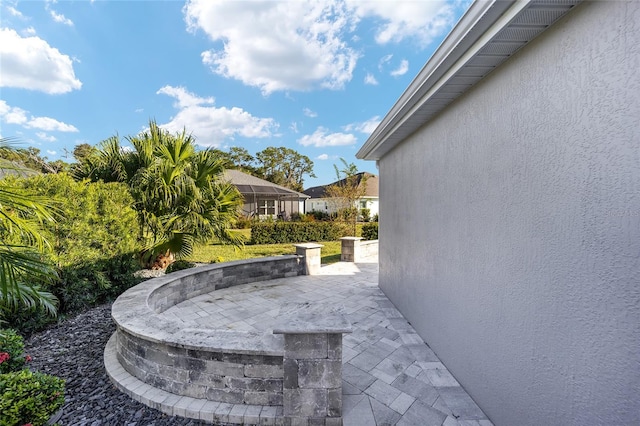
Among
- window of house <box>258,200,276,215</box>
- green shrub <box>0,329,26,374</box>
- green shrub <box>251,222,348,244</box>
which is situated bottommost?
green shrub <box>0,329,26,374</box>

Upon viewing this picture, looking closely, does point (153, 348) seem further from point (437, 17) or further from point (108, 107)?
point (108, 107)

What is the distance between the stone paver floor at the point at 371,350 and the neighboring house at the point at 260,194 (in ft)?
25.8

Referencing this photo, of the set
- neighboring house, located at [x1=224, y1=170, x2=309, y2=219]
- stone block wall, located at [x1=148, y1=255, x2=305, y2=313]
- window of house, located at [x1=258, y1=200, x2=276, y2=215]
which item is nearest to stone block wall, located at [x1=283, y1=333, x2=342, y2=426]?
stone block wall, located at [x1=148, y1=255, x2=305, y2=313]

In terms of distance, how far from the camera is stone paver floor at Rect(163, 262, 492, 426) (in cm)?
244

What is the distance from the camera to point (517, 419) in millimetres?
2057

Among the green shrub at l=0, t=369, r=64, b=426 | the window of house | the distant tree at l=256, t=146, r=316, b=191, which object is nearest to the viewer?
the green shrub at l=0, t=369, r=64, b=426

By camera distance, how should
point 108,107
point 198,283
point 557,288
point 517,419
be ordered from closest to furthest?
point 557,288 → point 517,419 → point 198,283 → point 108,107

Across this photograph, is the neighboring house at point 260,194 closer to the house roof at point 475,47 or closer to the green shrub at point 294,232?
the green shrub at point 294,232

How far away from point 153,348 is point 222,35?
372 inches

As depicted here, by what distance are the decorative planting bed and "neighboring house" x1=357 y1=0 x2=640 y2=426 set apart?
4.62 ft

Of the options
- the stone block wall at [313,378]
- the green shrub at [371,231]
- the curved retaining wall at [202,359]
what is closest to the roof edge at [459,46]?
the stone block wall at [313,378]

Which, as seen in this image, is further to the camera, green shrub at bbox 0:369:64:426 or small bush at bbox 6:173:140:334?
small bush at bbox 6:173:140:334

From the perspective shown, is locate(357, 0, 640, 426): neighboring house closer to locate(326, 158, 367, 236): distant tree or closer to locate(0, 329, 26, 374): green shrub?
locate(0, 329, 26, 374): green shrub

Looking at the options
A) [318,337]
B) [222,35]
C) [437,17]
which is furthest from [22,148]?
[222,35]
